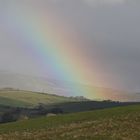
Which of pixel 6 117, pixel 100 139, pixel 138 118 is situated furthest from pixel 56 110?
pixel 100 139

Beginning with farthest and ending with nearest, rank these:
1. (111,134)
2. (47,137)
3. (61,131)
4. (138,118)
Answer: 1. (138,118)
2. (61,131)
3. (47,137)
4. (111,134)

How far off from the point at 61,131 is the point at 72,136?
17.3 ft

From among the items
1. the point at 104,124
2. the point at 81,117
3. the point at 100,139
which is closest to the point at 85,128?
the point at 104,124

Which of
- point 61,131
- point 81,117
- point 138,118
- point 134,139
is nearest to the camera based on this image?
point 134,139

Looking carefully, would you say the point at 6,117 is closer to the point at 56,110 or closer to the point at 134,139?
the point at 56,110

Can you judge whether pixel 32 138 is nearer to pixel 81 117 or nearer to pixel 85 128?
pixel 85 128

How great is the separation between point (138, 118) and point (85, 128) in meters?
6.81

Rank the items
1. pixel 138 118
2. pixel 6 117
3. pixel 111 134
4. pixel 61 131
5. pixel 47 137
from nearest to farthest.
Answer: pixel 111 134 < pixel 47 137 < pixel 61 131 < pixel 138 118 < pixel 6 117

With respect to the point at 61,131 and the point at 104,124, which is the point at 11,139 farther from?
the point at 104,124

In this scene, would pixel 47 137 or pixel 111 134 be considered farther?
pixel 47 137

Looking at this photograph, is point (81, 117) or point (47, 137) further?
point (81, 117)

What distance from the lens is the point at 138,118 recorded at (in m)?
46.2

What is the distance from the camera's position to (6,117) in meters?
135

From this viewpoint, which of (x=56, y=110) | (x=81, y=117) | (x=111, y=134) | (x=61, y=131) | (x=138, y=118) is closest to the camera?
(x=111, y=134)
